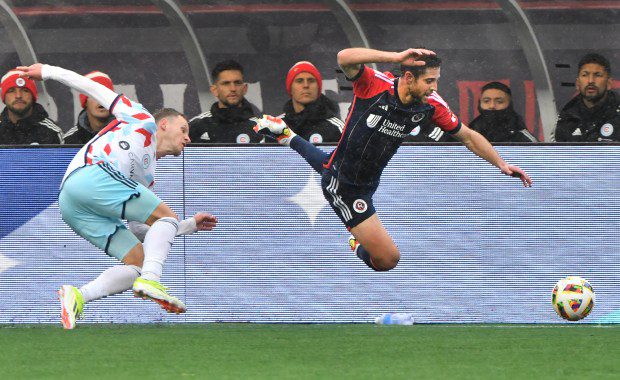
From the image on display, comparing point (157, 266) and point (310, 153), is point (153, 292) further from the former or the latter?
point (310, 153)

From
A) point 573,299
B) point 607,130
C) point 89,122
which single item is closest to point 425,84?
point 573,299

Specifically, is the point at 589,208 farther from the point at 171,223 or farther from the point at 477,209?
the point at 171,223

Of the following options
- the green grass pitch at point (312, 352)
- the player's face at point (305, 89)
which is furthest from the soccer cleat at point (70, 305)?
the player's face at point (305, 89)

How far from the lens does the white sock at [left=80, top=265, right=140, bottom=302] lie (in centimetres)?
750

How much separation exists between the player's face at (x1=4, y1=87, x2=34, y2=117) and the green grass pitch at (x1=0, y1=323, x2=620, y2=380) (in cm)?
191

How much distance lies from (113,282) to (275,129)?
1786 mm

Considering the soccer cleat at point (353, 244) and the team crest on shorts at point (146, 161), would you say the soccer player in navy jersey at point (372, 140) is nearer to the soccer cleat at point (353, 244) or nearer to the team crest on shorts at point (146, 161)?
the soccer cleat at point (353, 244)

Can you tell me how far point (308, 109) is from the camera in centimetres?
925

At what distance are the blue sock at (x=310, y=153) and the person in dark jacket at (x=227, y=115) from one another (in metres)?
0.64

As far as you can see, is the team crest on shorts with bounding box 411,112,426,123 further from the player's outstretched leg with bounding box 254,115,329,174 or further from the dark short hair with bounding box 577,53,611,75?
the dark short hair with bounding box 577,53,611,75

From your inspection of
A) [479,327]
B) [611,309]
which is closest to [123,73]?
[479,327]

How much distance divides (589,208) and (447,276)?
44.1 inches

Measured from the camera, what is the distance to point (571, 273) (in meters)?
8.90

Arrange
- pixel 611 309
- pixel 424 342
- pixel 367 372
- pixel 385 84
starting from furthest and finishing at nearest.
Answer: pixel 611 309
pixel 385 84
pixel 424 342
pixel 367 372
